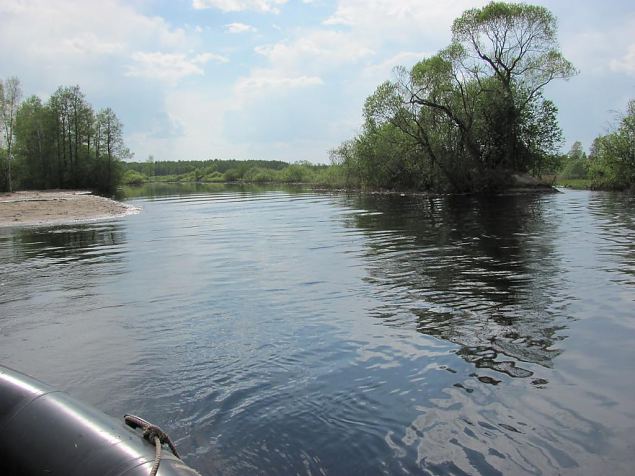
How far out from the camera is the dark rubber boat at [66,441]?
3131 mm

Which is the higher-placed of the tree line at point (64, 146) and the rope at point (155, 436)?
the tree line at point (64, 146)

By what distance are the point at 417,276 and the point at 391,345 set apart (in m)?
5.10

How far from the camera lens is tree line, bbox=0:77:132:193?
7812 cm

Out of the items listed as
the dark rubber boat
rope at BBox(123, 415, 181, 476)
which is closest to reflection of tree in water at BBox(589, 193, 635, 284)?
rope at BBox(123, 415, 181, 476)

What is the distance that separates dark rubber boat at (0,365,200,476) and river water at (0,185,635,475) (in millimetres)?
1531

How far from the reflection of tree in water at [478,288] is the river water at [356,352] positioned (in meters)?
0.05

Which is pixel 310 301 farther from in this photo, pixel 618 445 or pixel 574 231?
pixel 574 231

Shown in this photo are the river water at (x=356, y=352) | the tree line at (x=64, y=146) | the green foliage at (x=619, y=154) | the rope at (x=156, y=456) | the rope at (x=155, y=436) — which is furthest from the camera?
the tree line at (x=64, y=146)

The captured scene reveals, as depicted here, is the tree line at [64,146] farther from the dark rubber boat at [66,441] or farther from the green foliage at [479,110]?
the dark rubber boat at [66,441]

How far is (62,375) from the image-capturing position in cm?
700

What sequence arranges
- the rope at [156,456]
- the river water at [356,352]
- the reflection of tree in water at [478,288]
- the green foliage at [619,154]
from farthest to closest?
the green foliage at [619,154] → the reflection of tree in water at [478,288] → the river water at [356,352] → the rope at [156,456]

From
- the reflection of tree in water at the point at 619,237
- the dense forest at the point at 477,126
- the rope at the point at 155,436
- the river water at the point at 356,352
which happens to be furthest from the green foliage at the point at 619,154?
the rope at the point at 155,436

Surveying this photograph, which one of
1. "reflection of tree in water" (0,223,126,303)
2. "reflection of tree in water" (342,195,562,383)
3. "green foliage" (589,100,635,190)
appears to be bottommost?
"reflection of tree in water" (0,223,126,303)

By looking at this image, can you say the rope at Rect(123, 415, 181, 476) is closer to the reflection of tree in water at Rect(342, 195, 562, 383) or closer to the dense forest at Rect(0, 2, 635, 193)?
the reflection of tree in water at Rect(342, 195, 562, 383)
